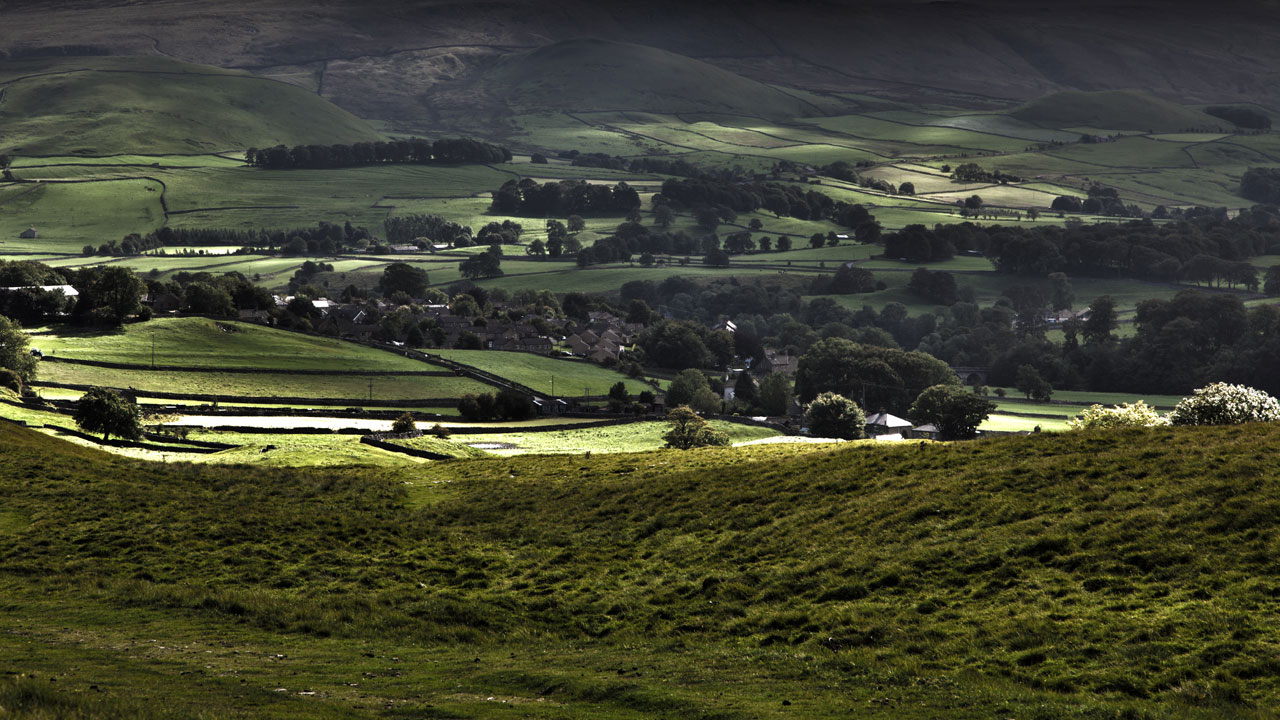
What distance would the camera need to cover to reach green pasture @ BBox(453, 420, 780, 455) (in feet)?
300

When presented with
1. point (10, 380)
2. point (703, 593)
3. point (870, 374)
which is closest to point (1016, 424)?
point (870, 374)

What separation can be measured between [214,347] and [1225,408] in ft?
369

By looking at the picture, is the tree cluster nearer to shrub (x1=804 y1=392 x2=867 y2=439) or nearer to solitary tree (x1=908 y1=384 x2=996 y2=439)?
shrub (x1=804 y1=392 x2=867 y2=439)

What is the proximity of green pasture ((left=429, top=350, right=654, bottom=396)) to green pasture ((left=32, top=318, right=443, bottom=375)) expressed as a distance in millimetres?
9091

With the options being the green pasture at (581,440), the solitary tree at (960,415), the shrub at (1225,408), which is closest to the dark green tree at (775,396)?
the solitary tree at (960,415)

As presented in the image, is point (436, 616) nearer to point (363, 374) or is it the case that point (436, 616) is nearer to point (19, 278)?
point (363, 374)

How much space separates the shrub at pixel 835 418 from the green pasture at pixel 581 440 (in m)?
6.41

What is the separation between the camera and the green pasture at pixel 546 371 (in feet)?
468

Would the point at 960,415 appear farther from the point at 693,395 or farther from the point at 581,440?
the point at 581,440

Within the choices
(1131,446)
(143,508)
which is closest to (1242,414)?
(1131,446)

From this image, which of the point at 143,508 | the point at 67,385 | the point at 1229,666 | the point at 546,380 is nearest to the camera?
the point at 1229,666

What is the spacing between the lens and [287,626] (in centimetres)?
2809

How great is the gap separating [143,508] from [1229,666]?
36.1 m

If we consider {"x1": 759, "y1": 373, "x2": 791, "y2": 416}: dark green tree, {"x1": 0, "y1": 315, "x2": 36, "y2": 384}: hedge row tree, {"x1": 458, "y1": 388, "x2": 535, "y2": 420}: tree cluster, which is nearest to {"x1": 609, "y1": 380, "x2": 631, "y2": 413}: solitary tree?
{"x1": 458, "y1": 388, "x2": 535, "y2": 420}: tree cluster
